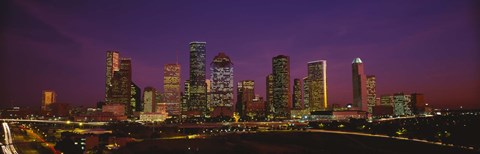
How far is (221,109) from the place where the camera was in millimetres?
198750

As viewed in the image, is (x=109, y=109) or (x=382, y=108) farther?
(x=382, y=108)

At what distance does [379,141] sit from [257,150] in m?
20.4

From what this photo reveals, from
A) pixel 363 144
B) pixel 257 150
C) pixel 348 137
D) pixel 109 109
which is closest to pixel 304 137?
pixel 348 137

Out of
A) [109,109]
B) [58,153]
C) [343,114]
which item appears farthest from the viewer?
[109,109]

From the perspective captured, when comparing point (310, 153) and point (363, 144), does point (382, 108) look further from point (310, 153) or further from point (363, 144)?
point (310, 153)

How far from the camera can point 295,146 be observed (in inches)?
2489

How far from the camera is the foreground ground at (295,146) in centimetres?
5381

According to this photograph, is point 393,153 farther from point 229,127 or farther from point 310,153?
point 229,127

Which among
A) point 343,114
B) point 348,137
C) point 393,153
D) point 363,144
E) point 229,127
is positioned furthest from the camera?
point 343,114

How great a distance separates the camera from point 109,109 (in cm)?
17762

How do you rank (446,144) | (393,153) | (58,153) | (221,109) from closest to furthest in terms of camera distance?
(58,153), (393,153), (446,144), (221,109)

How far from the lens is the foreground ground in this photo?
2119 inches

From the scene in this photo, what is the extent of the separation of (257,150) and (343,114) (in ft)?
354

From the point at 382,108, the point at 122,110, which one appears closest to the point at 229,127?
the point at 122,110
